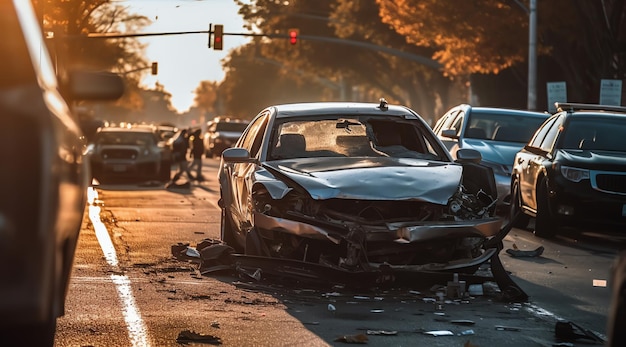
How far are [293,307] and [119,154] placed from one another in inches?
1010

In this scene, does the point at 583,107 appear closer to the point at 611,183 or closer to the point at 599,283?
the point at 611,183

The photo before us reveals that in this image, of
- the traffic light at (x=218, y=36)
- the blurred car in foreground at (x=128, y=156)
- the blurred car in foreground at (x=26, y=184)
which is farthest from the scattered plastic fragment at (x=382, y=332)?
the traffic light at (x=218, y=36)

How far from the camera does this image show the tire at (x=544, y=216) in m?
17.7

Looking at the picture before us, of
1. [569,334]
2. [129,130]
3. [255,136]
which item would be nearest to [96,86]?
[569,334]

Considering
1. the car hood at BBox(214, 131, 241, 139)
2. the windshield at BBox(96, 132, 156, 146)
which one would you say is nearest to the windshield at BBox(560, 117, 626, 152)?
the windshield at BBox(96, 132, 156, 146)

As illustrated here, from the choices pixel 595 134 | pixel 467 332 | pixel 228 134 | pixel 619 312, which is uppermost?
pixel 619 312

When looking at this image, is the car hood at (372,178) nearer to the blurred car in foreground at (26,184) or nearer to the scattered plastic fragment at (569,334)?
the scattered plastic fragment at (569,334)

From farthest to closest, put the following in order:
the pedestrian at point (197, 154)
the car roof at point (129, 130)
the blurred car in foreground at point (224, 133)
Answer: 1. the blurred car in foreground at point (224, 133)
2. the car roof at point (129, 130)
3. the pedestrian at point (197, 154)

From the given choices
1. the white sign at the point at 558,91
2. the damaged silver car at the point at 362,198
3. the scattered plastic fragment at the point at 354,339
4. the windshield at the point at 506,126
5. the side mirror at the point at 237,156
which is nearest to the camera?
the scattered plastic fragment at the point at 354,339

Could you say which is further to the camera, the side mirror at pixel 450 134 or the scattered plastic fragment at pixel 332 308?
the side mirror at pixel 450 134

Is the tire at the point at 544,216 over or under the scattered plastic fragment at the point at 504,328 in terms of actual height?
under

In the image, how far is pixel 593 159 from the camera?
1755 centimetres

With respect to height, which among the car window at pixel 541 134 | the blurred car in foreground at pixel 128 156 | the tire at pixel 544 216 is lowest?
the blurred car in foreground at pixel 128 156

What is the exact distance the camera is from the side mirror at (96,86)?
7.63 metres
